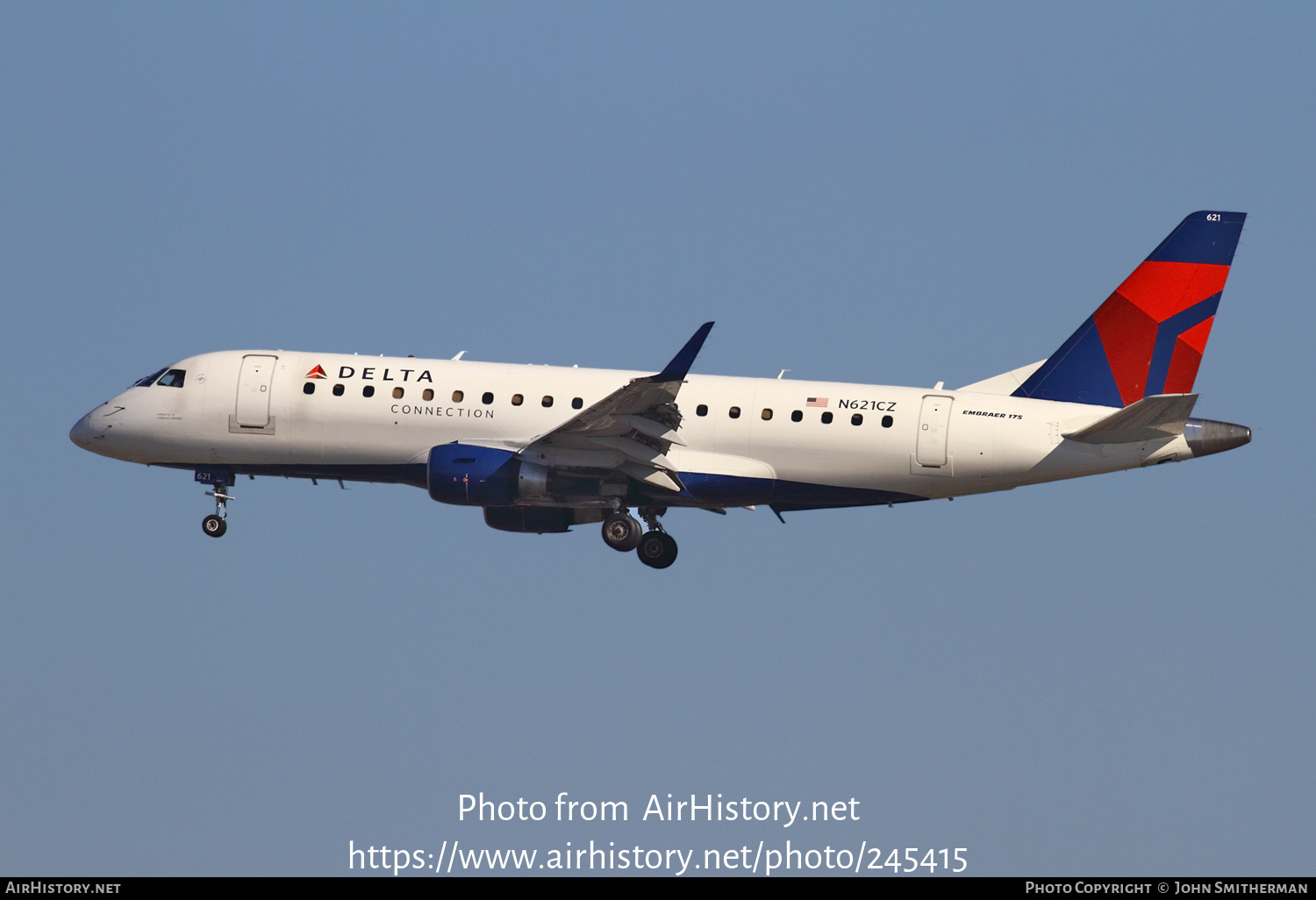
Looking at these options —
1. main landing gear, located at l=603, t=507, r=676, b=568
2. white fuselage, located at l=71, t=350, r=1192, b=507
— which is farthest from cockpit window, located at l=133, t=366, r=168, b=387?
main landing gear, located at l=603, t=507, r=676, b=568

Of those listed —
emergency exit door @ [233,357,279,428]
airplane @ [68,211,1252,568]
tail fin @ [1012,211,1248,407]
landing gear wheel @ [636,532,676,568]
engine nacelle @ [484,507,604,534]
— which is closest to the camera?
airplane @ [68,211,1252,568]

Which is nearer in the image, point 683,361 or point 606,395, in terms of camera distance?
point 683,361

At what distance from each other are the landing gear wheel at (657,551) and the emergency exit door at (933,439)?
7.14 metres

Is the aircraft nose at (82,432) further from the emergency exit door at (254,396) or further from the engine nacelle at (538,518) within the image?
the engine nacelle at (538,518)

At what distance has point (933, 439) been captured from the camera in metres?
42.4

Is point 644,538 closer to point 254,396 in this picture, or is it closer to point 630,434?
point 630,434

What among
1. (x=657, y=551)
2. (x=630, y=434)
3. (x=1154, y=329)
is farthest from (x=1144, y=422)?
(x=657, y=551)

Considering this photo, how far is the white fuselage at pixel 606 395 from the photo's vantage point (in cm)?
4244

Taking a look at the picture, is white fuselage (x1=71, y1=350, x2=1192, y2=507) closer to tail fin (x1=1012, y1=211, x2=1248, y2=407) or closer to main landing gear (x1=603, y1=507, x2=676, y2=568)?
tail fin (x1=1012, y1=211, x2=1248, y2=407)

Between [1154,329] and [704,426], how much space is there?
1163 centimetres

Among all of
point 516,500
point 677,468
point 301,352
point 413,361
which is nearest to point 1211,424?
point 677,468

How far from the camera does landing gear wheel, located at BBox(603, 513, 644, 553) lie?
44375 millimetres

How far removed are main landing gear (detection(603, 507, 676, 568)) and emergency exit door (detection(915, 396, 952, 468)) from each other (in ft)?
23.5

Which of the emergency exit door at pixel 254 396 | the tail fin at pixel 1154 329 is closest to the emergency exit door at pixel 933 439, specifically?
the tail fin at pixel 1154 329
